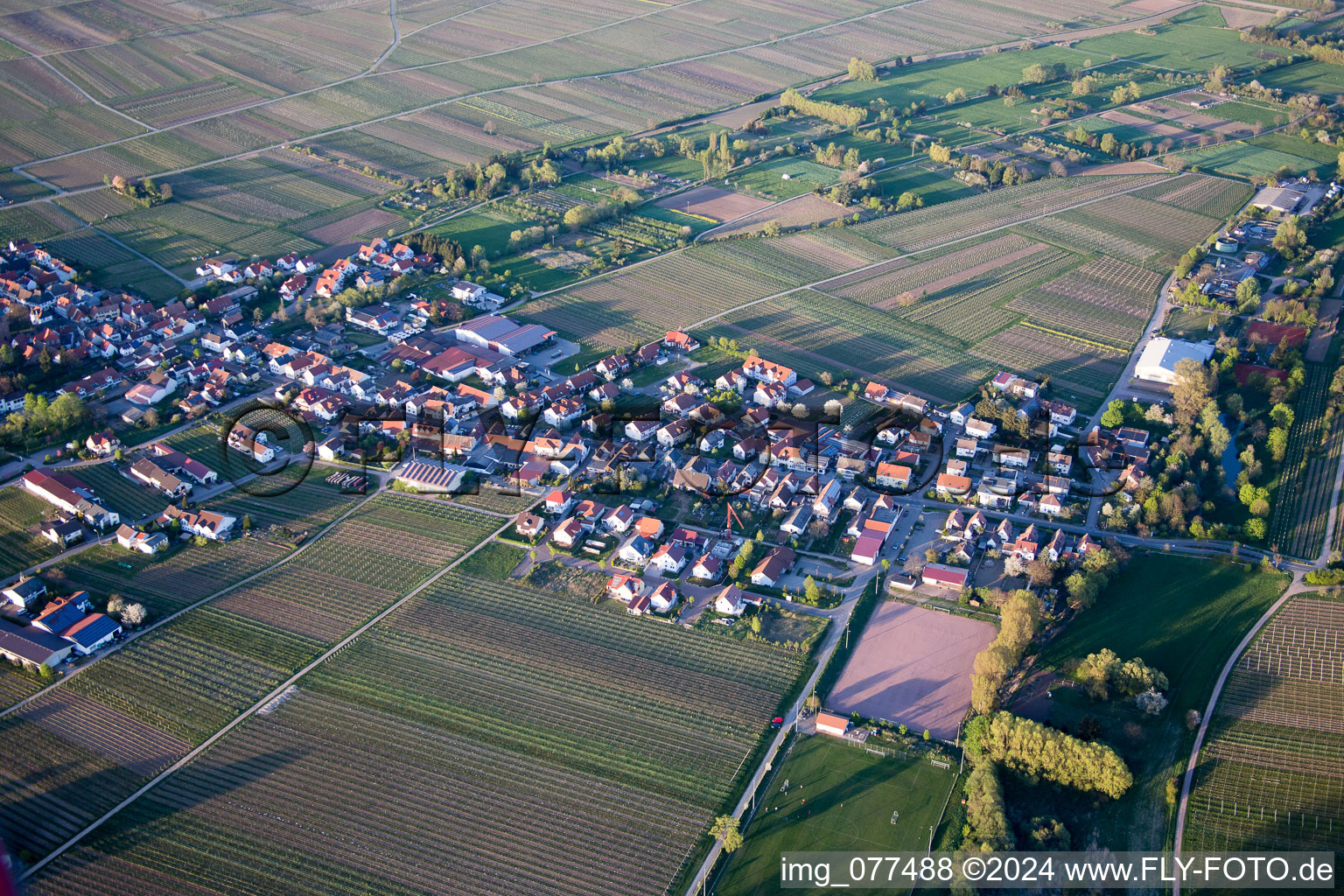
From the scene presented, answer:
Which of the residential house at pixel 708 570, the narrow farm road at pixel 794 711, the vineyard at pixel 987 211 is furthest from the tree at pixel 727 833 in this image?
the vineyard at pixel 987 211

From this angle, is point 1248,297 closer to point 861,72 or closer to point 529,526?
point 529,526

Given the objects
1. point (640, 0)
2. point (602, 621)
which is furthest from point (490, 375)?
point (640, 0)

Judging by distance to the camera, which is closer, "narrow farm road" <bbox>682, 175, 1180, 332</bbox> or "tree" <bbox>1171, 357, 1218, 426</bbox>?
"tree" <bbox>1171, 357, 1218, 426</bbox>

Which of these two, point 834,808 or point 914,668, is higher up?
point 914,668

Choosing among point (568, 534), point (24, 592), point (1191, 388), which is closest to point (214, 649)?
point (24, 592)

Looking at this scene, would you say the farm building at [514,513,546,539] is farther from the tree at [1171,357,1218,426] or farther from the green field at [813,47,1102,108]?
the green field at [813,47,1102,108]

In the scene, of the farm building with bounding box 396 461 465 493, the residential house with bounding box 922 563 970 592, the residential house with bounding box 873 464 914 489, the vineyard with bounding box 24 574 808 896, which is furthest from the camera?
the farm building with bounding box 396 461 465 493

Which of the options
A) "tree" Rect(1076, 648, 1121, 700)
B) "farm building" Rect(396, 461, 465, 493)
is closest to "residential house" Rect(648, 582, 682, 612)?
"farm building" Rect(396, 461, 465, 493)
